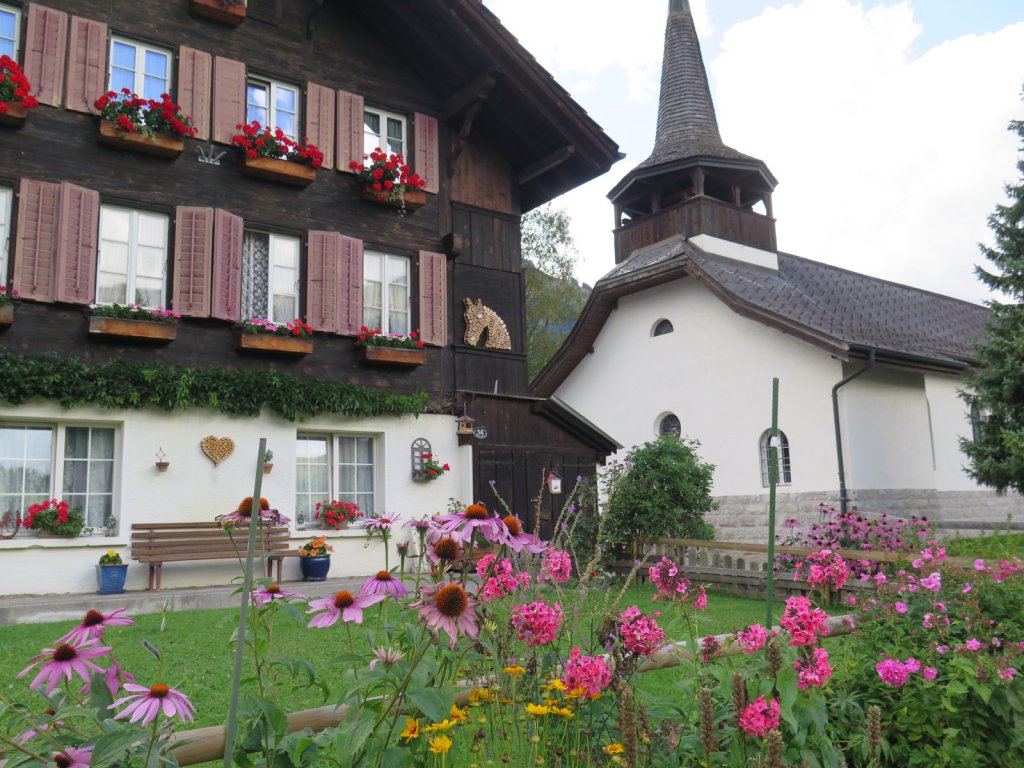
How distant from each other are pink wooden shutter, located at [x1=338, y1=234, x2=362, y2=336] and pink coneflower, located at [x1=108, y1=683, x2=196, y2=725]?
366 inches

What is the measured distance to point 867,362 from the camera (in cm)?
1438

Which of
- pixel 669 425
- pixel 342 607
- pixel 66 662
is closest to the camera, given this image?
pixel 66 662

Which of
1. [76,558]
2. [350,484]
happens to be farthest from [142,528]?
[350,484]

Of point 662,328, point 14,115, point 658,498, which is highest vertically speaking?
point 14,115

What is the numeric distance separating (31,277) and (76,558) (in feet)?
9.62

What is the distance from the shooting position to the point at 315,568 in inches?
396

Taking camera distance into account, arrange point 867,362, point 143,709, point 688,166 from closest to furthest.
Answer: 1. point 143,709
2. point 867,362
3. point 688,166

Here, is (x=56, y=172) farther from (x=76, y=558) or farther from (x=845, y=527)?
(x=845, y=527)

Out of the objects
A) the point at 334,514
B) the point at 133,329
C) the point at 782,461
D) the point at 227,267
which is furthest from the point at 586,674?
the point at 782,461

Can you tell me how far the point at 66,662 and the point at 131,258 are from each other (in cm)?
873

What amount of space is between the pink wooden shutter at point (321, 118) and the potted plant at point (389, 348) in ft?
7.67

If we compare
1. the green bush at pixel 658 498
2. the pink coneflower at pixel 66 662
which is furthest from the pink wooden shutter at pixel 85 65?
the pink coneflower at pixel 66 662

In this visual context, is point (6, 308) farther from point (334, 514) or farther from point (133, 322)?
point (334, 514)

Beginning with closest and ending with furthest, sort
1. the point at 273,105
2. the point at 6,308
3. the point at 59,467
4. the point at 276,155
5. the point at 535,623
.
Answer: the point at 535,623
the point at 6,308
the point at 59,467
the point at 276,155
the point at 273,105
